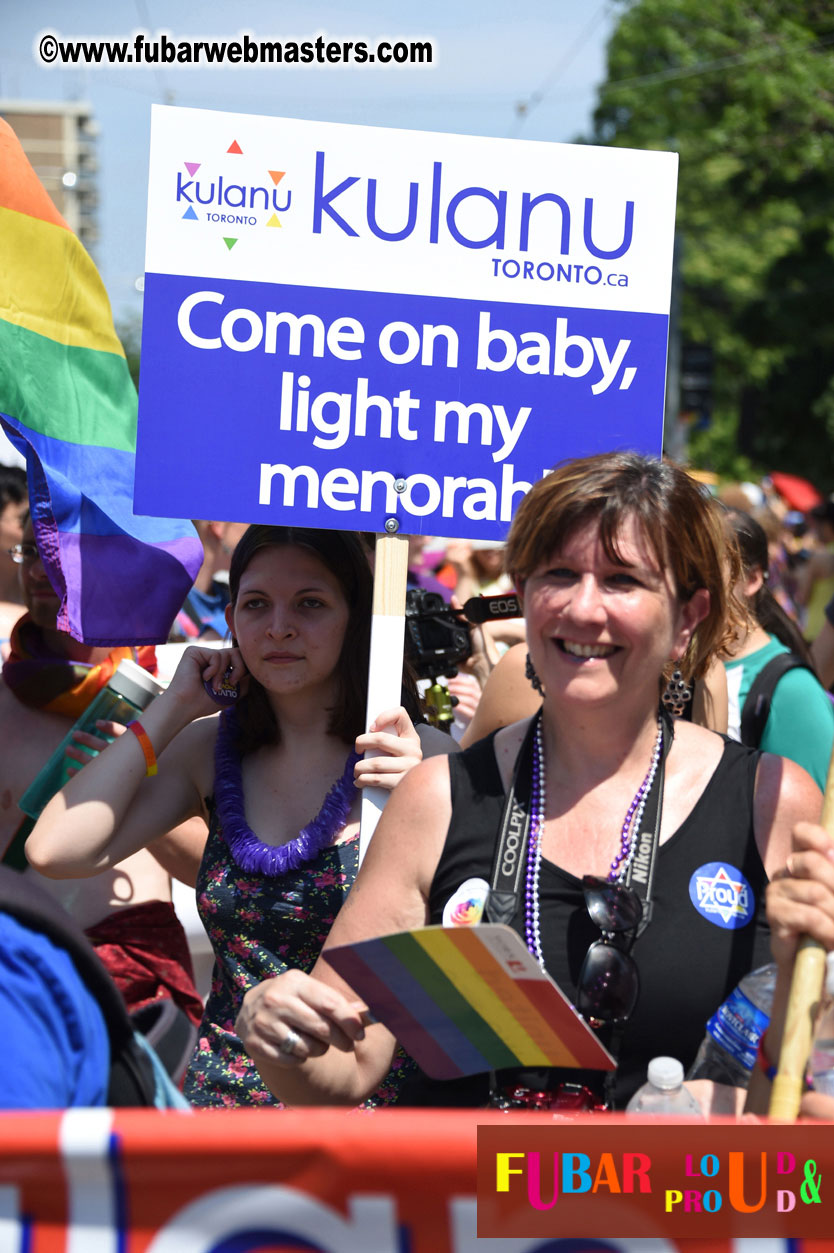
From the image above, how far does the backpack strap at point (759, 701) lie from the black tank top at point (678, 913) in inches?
69.1

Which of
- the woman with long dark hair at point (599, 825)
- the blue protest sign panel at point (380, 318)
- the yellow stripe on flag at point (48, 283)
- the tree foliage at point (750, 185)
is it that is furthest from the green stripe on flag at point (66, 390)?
the tree foliage at point (750, 185)

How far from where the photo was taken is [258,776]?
2.79m

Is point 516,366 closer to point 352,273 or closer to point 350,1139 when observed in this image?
point 352,273

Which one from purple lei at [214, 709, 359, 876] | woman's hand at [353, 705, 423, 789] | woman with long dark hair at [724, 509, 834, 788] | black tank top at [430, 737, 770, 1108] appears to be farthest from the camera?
woman with long dark hair at [724, 509, 834, 788]

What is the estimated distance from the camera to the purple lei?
260 centimetres

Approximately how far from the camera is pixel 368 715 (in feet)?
8.40

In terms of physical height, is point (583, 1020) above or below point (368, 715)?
below

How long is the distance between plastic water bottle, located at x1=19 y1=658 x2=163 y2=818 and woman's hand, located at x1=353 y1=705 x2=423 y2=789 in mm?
775

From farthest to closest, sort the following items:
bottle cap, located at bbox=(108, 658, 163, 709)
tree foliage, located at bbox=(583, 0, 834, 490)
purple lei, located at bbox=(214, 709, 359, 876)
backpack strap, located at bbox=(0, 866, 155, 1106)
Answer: tree foliage, located at bbox=(583, 0, 834, 490) → bottle cap, located at bbox=(108, 658, 163, 709) → purple lei, located at bbox=(214, 709, 359, 876) → backpack strap, located at bbox=(0, 866, 155, 1106)

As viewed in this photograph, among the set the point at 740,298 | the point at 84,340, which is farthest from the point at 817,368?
the point at 84,340

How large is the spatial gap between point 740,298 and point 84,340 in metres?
32.6

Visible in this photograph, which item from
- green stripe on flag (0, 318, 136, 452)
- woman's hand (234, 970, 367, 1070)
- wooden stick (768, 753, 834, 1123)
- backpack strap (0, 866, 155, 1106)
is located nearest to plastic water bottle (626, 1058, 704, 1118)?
wooden stick (768, 753, 834, 1123)

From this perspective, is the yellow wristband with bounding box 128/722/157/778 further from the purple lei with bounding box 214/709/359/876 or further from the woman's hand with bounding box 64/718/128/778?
the woman's hand with bounding box 64/718/128/778

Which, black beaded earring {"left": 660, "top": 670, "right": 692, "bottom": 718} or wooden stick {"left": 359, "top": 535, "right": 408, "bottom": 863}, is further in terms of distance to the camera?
black beaded earring {"left": 660, "top": 670, "right": 692, "bottom": 718}
